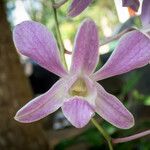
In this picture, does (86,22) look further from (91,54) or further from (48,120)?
(48,120)

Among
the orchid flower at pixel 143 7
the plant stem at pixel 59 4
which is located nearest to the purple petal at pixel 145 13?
the orchid flower at pixel 143 7

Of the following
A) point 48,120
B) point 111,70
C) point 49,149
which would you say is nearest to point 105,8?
point 48,120

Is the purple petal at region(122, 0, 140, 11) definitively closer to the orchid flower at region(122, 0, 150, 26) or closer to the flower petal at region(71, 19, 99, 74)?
the orchid flower at region(122, 0, 150, 26)

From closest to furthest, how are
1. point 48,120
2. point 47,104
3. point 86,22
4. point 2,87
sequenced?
point 86,22 → point 47,104 → point 2,87 → point 48,120

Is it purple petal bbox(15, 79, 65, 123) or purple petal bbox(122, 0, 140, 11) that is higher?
purple petal bbox(122, 0, 140, 11)

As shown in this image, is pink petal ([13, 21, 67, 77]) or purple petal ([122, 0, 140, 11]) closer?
pink petal ([13, 21, 67, 77])

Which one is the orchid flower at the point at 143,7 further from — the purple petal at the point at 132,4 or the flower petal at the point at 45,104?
the flower petal at the point at 45,104

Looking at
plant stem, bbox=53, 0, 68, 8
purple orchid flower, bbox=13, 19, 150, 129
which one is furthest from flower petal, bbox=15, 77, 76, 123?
plant stem, bbox=53, 0, 68, 8

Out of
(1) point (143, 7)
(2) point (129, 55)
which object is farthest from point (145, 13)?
(2) point (129, 55)
